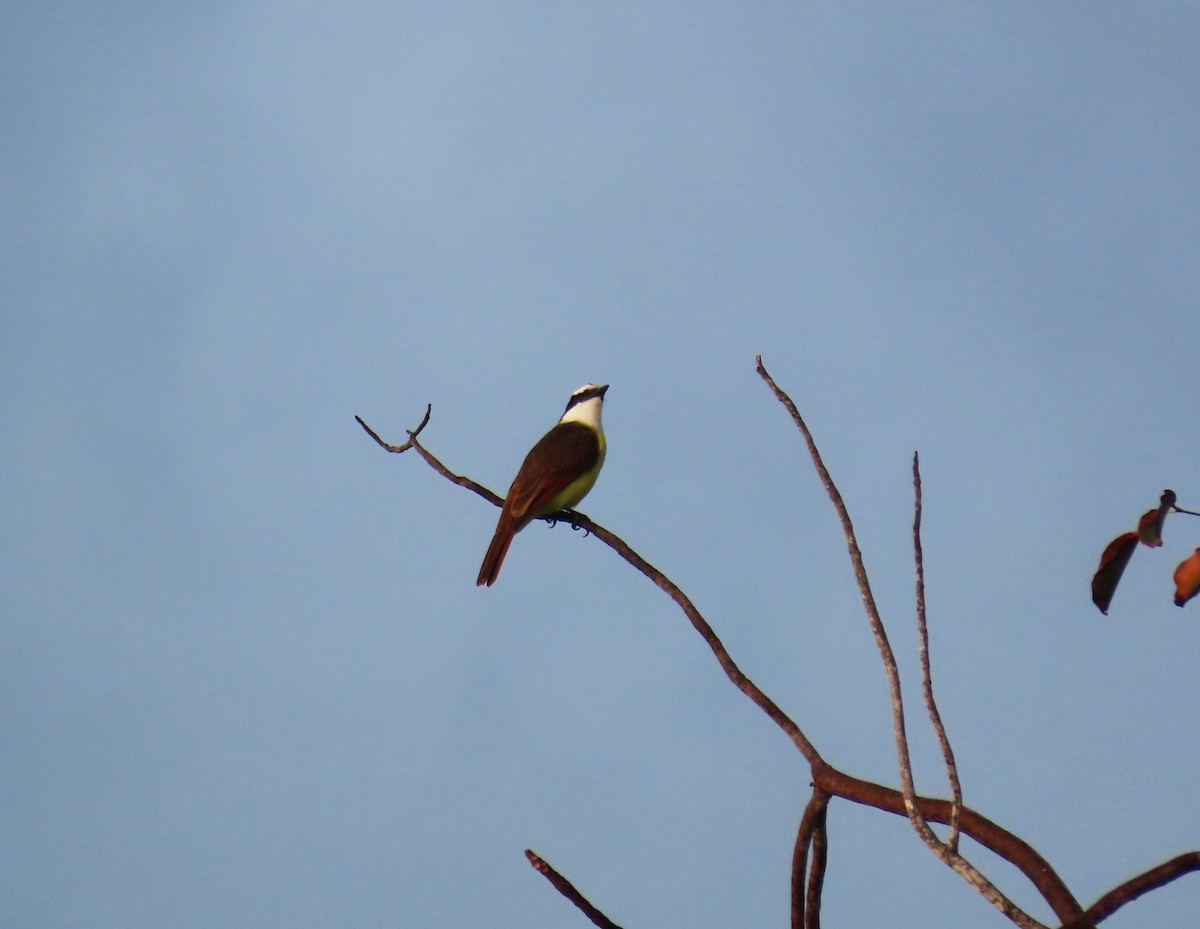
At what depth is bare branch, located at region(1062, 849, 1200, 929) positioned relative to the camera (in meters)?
1.38

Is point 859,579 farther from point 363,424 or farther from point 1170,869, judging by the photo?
point 363,424

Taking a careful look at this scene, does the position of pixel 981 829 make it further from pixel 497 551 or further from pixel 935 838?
pixel 497 551

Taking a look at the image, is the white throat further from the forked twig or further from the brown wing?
the forked twig

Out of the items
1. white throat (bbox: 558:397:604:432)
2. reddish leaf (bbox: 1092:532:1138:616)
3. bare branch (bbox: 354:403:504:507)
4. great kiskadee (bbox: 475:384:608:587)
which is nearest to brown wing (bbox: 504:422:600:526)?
great kiskadee (bbox: 475:384:608:587)

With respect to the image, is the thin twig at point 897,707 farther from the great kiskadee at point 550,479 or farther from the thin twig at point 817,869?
the great kiskadee at point 550,479

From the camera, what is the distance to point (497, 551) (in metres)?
5.88

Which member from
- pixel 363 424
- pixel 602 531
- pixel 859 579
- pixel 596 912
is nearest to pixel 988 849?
pixel 859 579

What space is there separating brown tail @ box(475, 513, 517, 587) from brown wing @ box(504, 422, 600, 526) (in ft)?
0.23

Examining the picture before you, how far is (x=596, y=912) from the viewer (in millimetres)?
1527

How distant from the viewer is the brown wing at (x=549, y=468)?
6.11m

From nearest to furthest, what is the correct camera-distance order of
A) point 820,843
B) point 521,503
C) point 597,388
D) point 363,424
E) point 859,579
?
1. point 859,579
2. point 820,843
3. point 363,424
4. point 521,503
5. point 597,388

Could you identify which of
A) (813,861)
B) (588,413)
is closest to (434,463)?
(813,861)

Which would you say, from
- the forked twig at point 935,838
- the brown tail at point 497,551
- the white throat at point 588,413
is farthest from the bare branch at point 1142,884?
the white throat at point 588,413

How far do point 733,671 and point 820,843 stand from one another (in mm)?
265
